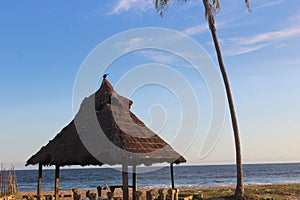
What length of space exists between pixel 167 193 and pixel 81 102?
5.70 meters

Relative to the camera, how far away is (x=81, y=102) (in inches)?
650

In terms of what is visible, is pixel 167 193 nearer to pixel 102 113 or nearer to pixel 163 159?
pixel 163 159

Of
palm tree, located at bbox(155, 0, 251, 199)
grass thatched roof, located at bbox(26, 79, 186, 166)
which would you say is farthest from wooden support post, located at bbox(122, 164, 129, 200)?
palm tree, located at bbox(155, 0, 251, 199)

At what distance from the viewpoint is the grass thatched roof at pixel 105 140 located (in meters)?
13.8

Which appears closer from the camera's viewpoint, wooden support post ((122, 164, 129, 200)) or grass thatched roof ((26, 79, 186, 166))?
grass thatched roof ((26, 79, 186, 166))

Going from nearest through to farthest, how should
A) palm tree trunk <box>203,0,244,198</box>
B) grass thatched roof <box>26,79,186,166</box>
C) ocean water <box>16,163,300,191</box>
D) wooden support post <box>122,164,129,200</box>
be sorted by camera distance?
grass thatched roof <box>26,79,186,166</box> < wooden support post <box>122,164,129,200</box> < palm tree trunk <box>203,0,244,198</box> < ocean water <box>16,163,300,191</box>

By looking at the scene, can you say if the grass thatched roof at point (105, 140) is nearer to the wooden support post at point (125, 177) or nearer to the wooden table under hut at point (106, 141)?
the wooden table under hut at point (106, 141)

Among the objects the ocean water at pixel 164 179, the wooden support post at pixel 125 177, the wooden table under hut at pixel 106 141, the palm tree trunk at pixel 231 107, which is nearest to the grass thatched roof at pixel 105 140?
the wooden table under hut at pixel 106 141

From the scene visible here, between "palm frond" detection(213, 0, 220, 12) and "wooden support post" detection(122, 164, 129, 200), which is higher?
"palm frond" detection(213, 0, 220, 12)

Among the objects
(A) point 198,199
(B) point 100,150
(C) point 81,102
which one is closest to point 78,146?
(B) point 100,150

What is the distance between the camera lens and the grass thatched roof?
13.8 meters

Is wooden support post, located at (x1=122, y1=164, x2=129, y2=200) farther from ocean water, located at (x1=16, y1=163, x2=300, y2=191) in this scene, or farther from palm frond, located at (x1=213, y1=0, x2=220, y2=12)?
ocean water, located at (x1=16, y1=163, x2=300, y2=191)

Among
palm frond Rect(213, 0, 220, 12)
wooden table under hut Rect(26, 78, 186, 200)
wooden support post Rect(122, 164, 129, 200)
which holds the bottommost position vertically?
wooden support post Rect(122, 164, 129, 200)

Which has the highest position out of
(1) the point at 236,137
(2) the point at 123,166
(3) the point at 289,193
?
(1) the point at 236,137
